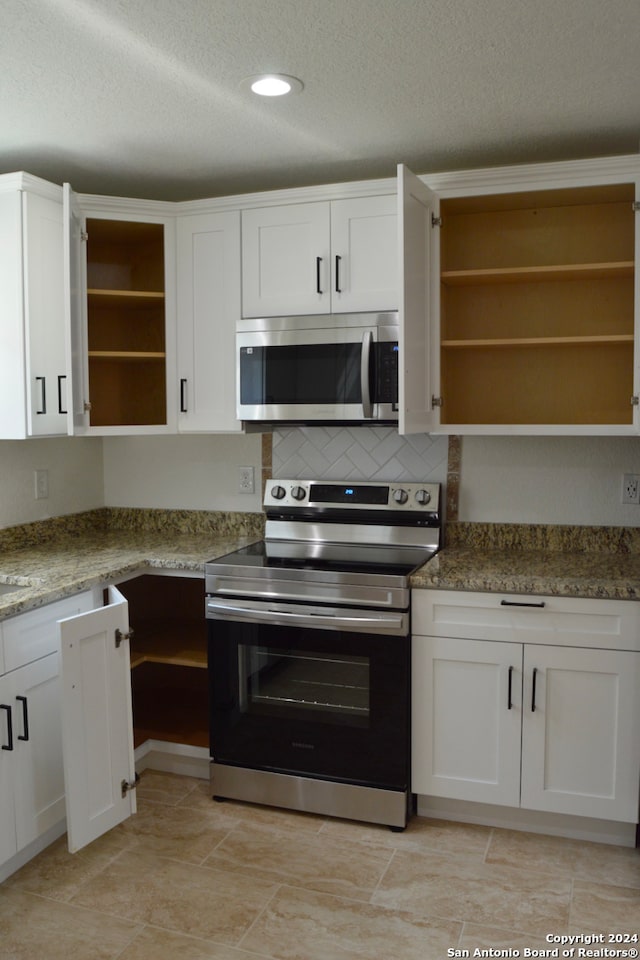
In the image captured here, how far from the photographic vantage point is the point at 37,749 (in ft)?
8.13

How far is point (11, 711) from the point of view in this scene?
7.72 feet

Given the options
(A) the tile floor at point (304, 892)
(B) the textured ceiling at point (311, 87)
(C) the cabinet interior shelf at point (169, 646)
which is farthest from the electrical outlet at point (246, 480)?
(A) the tile floor at point (304, 892)

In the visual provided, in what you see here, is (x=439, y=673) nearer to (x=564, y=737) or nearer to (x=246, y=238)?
(x=564, y=737)

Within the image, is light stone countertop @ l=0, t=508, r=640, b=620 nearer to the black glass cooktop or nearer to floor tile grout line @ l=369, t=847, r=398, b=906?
the black glass cooktop

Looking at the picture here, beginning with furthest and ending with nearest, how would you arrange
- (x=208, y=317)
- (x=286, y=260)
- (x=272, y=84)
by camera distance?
(x=208, y=317) < (x=286, y=260) < (x=272, y=84)

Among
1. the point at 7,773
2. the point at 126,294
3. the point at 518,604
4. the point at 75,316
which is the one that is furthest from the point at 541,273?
the point at 7,773

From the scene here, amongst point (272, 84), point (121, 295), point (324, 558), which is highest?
point (272, 84)

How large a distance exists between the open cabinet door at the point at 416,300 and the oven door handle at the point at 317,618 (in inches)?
24.9

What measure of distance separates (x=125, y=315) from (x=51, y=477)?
77 centimetres

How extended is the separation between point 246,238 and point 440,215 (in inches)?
29.2

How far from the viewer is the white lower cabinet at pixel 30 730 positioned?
234cm

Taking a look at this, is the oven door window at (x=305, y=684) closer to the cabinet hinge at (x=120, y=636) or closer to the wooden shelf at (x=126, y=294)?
the cabinet hinge at (x=120, y=636)

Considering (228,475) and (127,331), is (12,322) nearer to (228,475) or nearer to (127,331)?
(127,331)

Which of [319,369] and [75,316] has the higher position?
[75,316]
